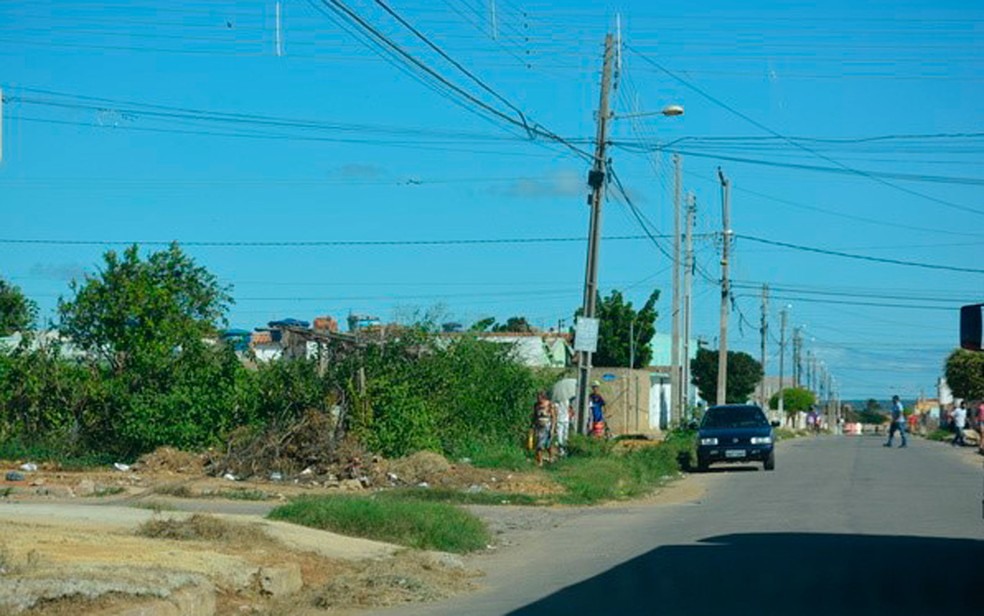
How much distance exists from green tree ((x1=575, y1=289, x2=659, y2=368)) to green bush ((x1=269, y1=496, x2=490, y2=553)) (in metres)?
59.7

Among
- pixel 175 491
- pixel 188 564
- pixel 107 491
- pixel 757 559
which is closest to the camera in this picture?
pixel 188 564

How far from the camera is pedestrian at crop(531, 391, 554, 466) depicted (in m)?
31.0

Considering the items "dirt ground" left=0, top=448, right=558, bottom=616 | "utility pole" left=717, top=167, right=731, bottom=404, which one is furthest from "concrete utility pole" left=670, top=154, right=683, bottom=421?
"dirt ground" left=0, top=448, right=558, bottom=616

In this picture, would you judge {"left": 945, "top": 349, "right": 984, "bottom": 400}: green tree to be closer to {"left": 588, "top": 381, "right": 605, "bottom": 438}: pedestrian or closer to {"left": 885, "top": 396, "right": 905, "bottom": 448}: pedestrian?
{"left": 885, "top": 396, "right": 905, "bottom": 448}: pedestrian

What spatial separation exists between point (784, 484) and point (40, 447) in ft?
51.6

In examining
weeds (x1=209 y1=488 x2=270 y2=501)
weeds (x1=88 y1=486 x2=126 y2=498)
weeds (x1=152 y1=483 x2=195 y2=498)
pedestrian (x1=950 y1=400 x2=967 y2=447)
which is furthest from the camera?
pedestrian (x1=950 y1=400 x2=967 y2=447)

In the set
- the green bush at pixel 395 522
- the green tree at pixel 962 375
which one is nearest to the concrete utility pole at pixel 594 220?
the green bush at pixel 395 522

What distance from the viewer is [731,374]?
297ft

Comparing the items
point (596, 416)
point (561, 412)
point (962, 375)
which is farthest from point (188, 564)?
point (962, 375)

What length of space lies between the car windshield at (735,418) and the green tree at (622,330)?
40.9 m

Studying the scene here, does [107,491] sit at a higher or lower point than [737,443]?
lower

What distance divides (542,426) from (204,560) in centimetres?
1884

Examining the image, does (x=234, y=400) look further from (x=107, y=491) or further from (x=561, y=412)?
(x=561, y=412)

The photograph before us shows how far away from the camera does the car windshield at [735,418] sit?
34.9 metres
